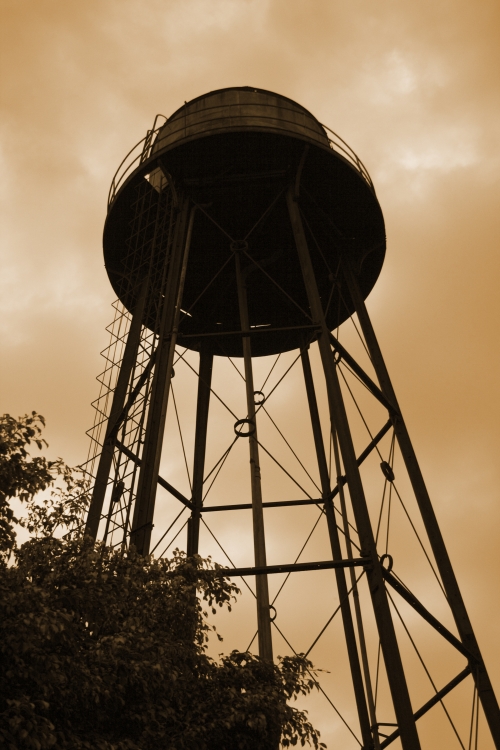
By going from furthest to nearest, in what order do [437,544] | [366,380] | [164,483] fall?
[164,483], [366,380], [437,544]

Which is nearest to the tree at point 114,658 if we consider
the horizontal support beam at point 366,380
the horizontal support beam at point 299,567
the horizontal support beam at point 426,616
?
the horizontal support beam at point 299,567

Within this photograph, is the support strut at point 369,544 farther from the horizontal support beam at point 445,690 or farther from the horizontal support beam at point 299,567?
the horizontal support beam at point 445,690

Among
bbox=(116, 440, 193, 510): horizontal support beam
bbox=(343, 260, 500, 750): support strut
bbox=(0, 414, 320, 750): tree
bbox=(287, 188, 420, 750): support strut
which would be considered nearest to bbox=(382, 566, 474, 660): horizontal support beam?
bbox=(343, 260, 500, 750): support strut

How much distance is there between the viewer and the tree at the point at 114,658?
7.04m

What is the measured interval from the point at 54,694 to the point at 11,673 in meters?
0.59

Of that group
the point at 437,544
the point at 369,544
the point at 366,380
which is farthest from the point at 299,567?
the point at 366,380

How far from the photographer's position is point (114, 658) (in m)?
7.50

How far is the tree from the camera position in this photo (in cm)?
704

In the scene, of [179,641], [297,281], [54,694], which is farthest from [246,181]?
[54,694]

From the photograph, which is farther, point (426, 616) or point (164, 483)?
point (164, 483)

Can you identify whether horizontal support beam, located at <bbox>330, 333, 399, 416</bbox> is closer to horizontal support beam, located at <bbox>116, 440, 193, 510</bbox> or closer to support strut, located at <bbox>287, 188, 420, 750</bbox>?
support strut, located at <bbox>287, 188, 420, 750</bbox>

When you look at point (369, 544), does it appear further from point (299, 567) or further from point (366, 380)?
point (366, 380)

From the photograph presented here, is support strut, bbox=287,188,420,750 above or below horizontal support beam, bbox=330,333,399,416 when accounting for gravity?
below

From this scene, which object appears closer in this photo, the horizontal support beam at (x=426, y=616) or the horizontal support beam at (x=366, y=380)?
the horizontal support beam at (x=426, y=616)
